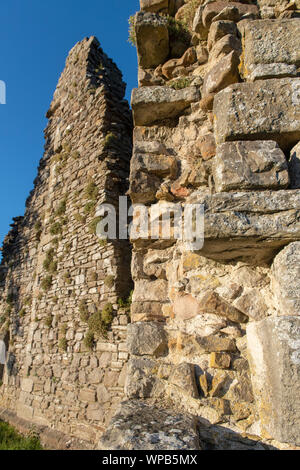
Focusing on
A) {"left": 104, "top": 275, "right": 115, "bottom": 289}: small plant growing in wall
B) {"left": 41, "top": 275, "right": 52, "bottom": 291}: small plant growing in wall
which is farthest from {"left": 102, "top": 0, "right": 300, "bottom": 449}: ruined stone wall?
{"left": 41, "top": 275, "right": 52, "bottom": 291}: small plant growing in wall

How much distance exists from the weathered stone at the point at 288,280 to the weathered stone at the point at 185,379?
1.66 ft

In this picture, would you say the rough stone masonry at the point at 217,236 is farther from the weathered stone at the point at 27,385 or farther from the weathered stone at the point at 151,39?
the weathered stone at the point at 27,385

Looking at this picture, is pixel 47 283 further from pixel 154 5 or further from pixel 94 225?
pixel 154 5

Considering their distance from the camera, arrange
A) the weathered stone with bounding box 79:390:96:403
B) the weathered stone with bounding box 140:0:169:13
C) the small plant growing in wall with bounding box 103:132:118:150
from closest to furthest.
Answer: the weathered stone with bounding box 140:0:169:13
the weathered stone with bounding box 79:390:96:403
the small plant growing in wall with bounding box 103:132:118:150

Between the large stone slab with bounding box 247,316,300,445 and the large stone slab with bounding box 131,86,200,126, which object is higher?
the large stone slab with bounding box 131,86,200,126

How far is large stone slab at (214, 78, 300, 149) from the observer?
1.58 m

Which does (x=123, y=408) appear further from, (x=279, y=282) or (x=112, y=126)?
(x=112, y=126)

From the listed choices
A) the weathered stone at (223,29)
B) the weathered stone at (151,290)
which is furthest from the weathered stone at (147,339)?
the weathered stone at (223,29)

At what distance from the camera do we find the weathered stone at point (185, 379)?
4.82 feet

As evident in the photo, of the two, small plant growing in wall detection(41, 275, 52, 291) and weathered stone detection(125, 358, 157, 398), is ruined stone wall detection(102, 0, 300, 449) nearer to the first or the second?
weathered stone detection(125, 358, 157, 398)

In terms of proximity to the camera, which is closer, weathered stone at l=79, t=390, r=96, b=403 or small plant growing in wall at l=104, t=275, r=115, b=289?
weathered stone at l=79, t=390, r=96, b=403

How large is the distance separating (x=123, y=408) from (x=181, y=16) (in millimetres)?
2541

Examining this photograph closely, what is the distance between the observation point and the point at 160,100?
2059 mm

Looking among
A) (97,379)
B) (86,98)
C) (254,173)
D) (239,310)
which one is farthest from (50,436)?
(86,98)
